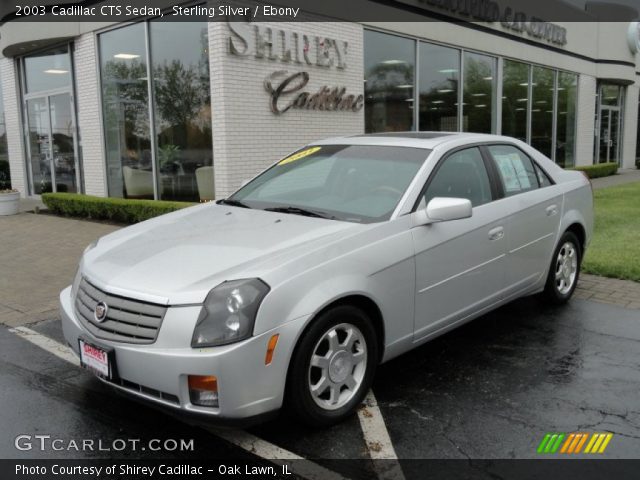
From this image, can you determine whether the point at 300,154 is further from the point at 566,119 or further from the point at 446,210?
the point at 566,119

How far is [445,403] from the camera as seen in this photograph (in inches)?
145

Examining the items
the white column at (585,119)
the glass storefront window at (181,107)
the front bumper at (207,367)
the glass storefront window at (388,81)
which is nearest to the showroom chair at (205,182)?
the glass storefront window at (181,107)

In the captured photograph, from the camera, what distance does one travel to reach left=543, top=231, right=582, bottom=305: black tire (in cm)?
536

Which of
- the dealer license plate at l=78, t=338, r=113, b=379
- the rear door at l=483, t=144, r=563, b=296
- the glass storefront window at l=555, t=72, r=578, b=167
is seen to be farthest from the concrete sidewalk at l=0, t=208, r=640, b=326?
the glass storefront window at l=555, t=72, r=578, b=167

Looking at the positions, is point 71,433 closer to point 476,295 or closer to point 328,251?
point 328,251

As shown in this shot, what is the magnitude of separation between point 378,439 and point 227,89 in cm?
792

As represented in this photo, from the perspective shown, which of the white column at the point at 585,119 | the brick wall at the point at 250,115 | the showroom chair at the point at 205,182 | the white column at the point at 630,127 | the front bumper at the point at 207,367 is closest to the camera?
the front bumper at the point at 207,367

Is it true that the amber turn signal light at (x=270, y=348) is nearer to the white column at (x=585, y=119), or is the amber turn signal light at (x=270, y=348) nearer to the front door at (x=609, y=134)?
the white column at (x=585, y=119)

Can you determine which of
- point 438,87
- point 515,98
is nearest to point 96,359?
point 438,87

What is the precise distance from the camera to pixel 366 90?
1282cm

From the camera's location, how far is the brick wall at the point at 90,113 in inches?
504

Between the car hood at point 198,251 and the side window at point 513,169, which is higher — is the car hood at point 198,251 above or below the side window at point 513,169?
below

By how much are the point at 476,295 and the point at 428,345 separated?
2.03 ft

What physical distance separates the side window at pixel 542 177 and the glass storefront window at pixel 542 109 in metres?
14.6
